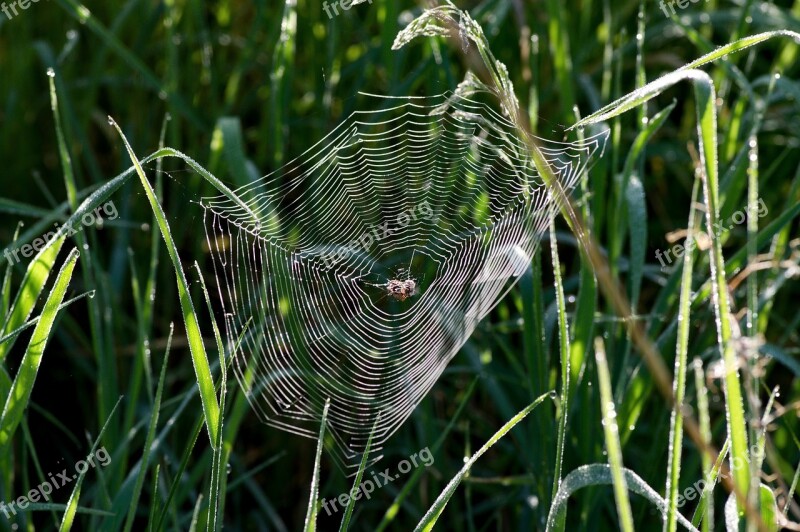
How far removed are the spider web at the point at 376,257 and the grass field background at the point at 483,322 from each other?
0.10 m

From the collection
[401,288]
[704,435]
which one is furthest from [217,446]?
[401,288]

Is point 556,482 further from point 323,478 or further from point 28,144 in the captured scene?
point 28,144

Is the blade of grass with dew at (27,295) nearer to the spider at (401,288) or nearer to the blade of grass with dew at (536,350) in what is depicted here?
the blade of grass with dew at (536,350)

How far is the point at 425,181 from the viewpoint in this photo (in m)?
2.45

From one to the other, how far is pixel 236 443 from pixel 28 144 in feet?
4.26

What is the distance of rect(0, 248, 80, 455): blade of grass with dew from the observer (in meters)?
1.33

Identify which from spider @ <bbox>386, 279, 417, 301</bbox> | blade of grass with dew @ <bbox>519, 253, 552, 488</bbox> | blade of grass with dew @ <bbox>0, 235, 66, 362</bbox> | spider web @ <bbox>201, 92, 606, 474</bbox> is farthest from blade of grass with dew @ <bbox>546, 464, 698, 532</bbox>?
spider @ <bbox>386, 279, 417, 301</bbox>

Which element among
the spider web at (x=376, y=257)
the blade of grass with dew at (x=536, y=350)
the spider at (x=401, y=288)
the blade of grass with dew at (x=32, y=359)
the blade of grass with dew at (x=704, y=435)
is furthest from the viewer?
the spider at (x=401, y=288)

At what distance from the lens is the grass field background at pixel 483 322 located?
141 cm

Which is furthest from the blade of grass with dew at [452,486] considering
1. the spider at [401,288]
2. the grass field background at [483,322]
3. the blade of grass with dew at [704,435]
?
the spider at [401,288]

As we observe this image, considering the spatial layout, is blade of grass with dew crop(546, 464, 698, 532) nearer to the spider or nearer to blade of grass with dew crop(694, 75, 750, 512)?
blade of grass with dew crop(694, 75, 750, 512)

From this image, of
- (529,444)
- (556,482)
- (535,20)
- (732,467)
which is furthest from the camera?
(535,20)

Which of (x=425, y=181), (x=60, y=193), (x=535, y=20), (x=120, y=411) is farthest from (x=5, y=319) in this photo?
(x=535, y=20)

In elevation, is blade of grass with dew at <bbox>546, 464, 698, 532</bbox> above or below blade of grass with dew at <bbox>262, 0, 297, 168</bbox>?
below
